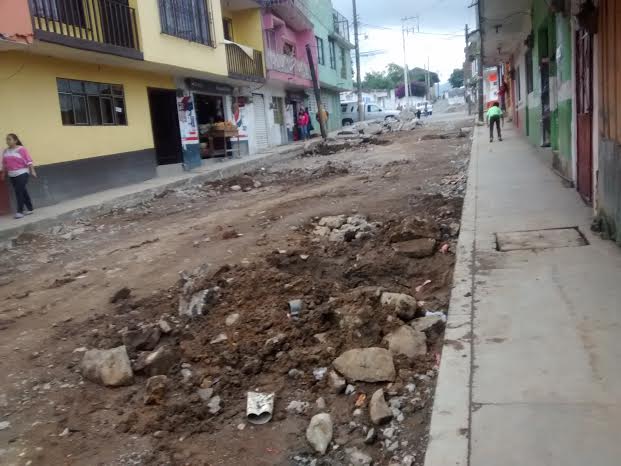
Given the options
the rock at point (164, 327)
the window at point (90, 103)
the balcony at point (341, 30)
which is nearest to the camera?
the rock at point (164, 327)

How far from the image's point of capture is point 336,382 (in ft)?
12.7

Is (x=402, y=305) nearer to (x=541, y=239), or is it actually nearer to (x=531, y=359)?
(x=531, y=359)

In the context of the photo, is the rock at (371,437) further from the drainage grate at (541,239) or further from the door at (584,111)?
the door at (584,111)

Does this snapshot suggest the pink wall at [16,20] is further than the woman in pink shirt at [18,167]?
No

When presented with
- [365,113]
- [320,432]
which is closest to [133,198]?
[320,432]

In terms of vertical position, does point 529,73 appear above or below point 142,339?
above

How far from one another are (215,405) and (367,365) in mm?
Answer: 1007

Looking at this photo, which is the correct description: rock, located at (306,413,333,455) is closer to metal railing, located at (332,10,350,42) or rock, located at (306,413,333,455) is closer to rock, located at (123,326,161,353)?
rock, located at (123,326,161,353)

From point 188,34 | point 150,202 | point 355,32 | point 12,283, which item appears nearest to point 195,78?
point 188,34

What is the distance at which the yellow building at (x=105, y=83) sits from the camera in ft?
38.8

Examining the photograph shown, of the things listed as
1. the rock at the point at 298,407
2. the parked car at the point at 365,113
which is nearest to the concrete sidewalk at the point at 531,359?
the rock at the point at 298,407

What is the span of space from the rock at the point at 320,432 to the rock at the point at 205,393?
2.59ft

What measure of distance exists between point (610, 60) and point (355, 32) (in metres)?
41.4

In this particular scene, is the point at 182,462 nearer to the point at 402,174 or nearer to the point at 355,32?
the point at 402,174
